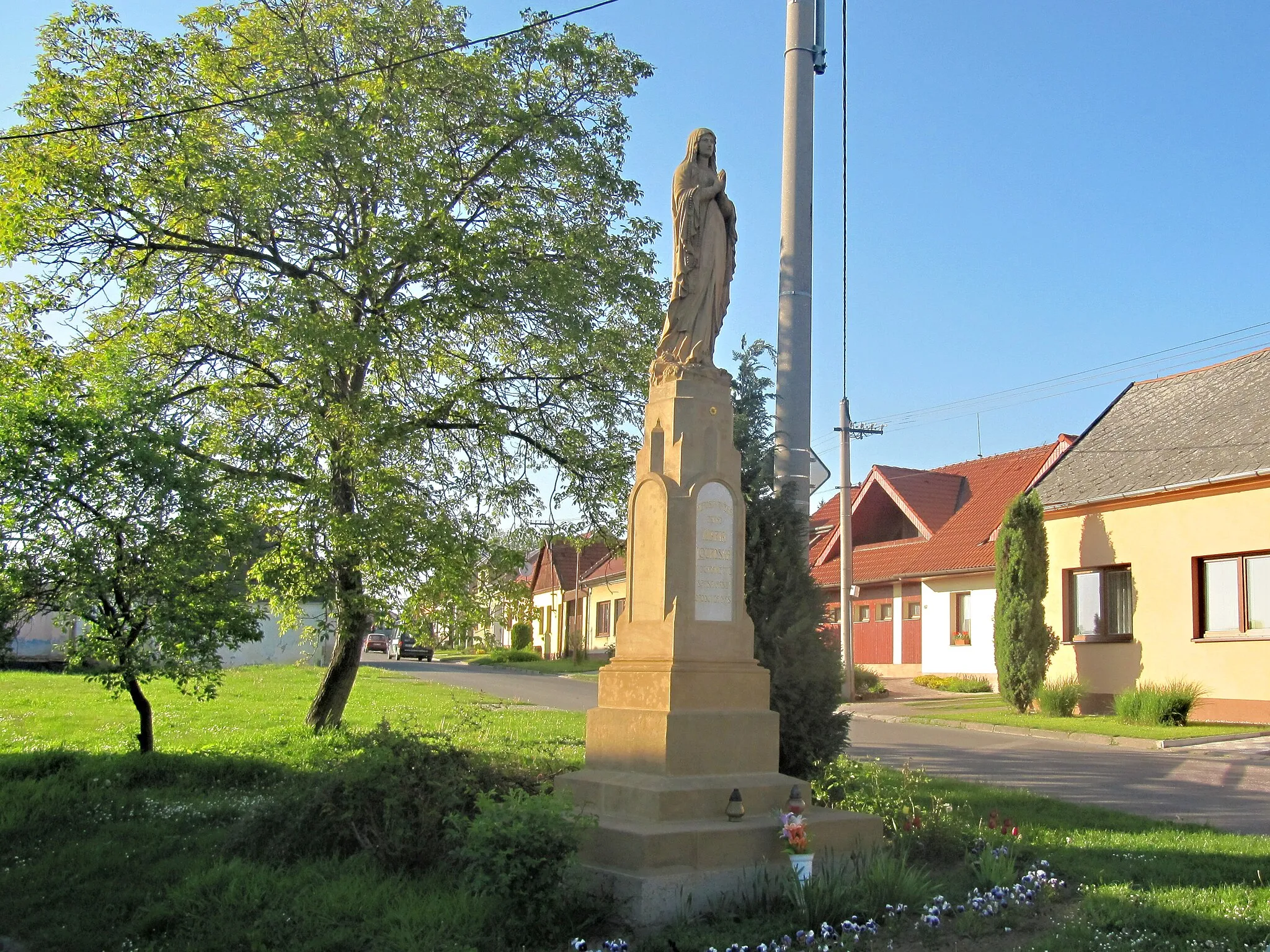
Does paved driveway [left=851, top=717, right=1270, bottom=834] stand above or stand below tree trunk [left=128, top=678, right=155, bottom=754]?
below

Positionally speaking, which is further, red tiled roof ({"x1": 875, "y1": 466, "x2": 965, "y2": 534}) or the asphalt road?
red tiled roof ({"x1": 875, "y1": 466, "x2": 965, "y2": 534})

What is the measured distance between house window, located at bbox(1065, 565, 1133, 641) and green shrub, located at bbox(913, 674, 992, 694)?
5.59 metres

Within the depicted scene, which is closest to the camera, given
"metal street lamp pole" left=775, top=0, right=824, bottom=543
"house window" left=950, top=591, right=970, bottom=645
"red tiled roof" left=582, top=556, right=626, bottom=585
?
"metal street lamp pole" left=775, top=0, right=824, bottom=543

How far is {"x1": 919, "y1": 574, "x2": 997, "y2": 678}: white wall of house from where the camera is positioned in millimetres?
27344

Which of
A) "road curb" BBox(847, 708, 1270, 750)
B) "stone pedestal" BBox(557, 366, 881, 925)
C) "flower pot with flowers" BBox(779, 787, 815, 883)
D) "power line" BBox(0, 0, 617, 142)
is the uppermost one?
"power line" BBox(0, 0, 617, 142)

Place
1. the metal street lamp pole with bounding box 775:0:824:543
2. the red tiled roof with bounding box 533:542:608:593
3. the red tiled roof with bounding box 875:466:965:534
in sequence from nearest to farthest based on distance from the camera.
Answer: the metal street lamp pole with bounding box 775:0:824:543 → the red tiled roof with bounding box 875:466:965:534 → the red tiled roof with bounding box 533:542:608:593

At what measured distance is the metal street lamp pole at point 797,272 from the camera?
9258 mm

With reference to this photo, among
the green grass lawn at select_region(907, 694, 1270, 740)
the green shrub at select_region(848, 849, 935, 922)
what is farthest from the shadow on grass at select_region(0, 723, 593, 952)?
the green grass lawn at select_region(907, 694, 1270, 740)

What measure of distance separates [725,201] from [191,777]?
738cm

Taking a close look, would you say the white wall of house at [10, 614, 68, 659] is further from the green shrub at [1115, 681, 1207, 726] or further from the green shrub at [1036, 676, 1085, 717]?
the green shrub at [1115, 681, 1207, 726]

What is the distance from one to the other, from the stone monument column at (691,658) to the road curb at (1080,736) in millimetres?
7305

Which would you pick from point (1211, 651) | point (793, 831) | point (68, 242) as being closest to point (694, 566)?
point (793, 831)

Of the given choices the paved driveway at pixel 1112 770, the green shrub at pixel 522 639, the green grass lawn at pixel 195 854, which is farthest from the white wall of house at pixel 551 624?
the green grass lawn at pixel 195 854

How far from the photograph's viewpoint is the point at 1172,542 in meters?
19.3
